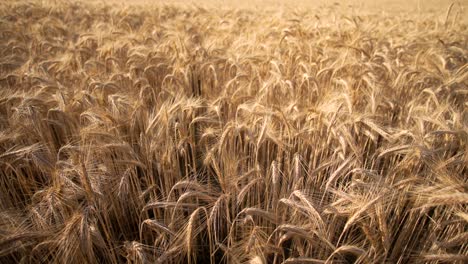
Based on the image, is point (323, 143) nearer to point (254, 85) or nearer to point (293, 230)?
point (293, 230)

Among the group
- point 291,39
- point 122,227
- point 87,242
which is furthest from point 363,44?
point 87,242

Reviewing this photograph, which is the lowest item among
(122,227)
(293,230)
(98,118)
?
(122,227)

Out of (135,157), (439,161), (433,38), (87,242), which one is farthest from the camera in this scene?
(433,38)

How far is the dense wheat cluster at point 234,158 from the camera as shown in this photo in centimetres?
125

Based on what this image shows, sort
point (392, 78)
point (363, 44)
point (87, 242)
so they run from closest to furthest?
point (87, 242), point (392, 78), point (363, 44)

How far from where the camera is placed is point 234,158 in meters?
1.61

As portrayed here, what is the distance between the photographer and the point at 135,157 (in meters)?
1.74

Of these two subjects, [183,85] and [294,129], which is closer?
[294,129]

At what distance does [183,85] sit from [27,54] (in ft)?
7.46

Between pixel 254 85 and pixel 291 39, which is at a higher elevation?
pixel 291 39

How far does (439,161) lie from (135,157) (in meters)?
1.70

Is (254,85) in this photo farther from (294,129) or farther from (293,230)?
(293,230)

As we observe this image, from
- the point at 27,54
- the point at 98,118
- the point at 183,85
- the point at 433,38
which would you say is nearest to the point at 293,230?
the point at 98,118

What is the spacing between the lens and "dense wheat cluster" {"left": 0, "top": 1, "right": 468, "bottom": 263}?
4.11ft
